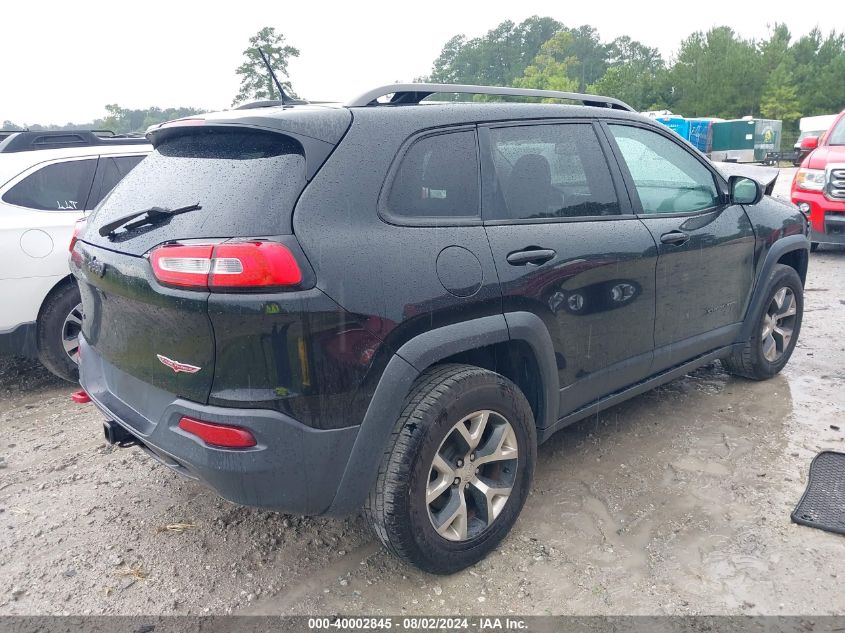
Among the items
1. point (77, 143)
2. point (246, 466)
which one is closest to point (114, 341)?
point (246, 466)

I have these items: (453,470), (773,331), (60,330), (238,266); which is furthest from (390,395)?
(773,331)

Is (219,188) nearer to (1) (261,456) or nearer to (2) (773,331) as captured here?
(1) (261,456)

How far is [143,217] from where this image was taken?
2.64 meters

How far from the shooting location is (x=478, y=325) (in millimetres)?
2715

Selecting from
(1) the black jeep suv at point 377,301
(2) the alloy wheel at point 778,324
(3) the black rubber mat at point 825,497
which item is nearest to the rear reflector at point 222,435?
(1) the black jeep suv at point 377,301

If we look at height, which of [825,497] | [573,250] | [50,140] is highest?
[50,140]

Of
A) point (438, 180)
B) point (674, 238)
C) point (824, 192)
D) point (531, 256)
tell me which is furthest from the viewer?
point (824, 192)

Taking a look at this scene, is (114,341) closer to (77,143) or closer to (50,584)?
(50,584)

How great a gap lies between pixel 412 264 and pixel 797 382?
11.6 feet

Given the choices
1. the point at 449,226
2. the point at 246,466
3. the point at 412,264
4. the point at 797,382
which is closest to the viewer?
the point at 246,466

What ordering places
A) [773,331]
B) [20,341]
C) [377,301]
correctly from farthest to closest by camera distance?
[773,331], [20,341], [377,301]

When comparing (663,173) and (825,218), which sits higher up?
(663,173)

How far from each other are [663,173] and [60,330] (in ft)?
13.2

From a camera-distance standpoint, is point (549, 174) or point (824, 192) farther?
point (824, 192)
